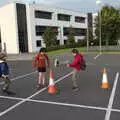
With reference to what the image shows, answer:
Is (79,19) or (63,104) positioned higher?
(79,19)

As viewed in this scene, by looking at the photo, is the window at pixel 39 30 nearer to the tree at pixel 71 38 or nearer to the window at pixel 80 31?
the tree at pixel 71 38

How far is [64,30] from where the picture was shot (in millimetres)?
78062

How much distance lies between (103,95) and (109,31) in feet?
180

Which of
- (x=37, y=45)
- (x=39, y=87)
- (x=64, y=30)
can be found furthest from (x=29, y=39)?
(x=39, y=87)

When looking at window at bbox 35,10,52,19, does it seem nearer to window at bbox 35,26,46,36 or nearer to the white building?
the white building

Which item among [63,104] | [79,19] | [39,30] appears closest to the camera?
[63,104]

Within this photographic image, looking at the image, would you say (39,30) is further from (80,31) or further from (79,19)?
(79,19)

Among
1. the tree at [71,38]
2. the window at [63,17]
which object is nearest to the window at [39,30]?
the tree at [71,38]

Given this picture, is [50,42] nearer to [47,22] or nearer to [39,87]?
[47,22]

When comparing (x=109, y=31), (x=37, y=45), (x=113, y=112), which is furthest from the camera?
(x=37, y=45)

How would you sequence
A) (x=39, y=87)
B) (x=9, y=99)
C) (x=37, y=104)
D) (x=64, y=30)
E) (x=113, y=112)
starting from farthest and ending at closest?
(x=64, y=30) → (x=39, y=87) → (x=9, y=99) → (x=37, y=104) → (x=113, y=112)

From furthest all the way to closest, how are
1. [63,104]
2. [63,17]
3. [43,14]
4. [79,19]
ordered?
[79,19] < [63,17] < [43,14] < [63,104]

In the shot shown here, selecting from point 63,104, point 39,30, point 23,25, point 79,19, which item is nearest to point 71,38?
point 39,30

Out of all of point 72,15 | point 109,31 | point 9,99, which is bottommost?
point 9,99
